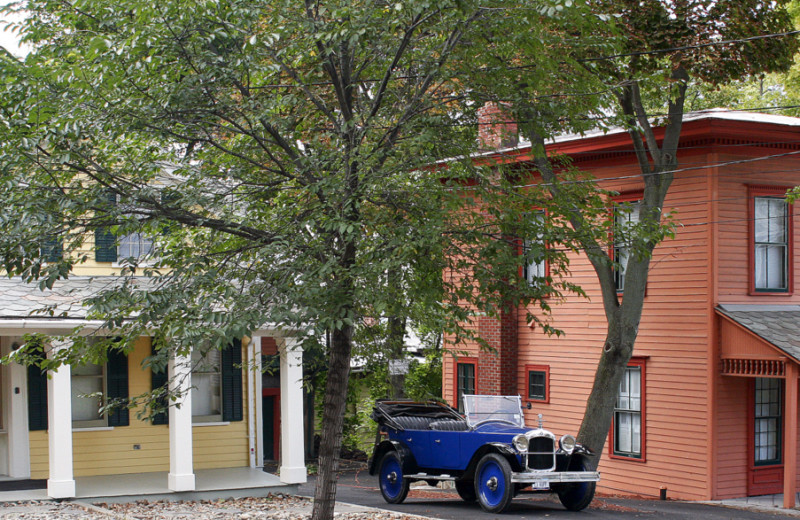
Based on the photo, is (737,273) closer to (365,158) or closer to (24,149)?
(365,158)

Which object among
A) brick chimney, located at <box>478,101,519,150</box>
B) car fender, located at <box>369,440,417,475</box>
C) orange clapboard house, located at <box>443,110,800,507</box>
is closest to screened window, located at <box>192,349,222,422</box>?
car fender, located at <box>369,440,417,475</box>

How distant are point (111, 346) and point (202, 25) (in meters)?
3.52

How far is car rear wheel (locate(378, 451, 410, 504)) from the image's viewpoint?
16516 mm

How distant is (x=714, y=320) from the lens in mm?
17953

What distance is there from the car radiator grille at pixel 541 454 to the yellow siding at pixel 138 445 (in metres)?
7.35

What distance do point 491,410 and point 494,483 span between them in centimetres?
178

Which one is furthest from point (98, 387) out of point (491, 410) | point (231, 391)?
point (491, 410)

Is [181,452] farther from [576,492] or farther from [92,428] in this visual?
[576,492]

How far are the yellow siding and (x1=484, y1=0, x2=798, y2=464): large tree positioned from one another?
7.45m

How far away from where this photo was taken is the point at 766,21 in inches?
630

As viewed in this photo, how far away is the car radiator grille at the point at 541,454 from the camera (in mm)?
14938

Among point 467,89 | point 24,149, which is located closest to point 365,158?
point 467,89

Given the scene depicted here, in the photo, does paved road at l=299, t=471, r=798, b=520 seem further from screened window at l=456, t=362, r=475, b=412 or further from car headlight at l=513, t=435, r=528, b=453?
screened window at l=456, t=362, r=475, b=412

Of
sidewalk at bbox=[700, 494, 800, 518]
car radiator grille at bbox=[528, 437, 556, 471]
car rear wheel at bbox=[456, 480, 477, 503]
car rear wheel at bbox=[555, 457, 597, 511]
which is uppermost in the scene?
car radiator grille at bbox=[528, 437, 556, 471]
